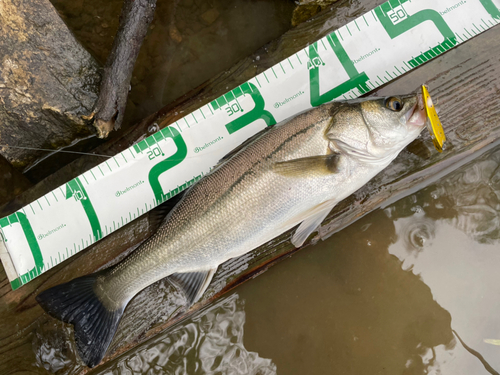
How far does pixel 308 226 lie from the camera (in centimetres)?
209

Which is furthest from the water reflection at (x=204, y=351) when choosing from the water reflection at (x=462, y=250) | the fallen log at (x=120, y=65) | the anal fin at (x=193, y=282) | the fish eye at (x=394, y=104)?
the fish eye at (x=394, y=104)

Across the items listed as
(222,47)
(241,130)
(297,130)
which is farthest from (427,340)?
(222,47)

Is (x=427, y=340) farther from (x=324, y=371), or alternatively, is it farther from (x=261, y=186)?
(x=261, y=186)

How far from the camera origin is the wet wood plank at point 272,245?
87.3 inches

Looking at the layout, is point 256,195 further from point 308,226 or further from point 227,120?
point 227,120

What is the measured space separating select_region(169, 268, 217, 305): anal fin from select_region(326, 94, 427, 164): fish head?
1.10 meters

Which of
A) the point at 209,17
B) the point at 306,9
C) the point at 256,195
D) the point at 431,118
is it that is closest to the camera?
the point at 431,118

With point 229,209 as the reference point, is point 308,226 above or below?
below

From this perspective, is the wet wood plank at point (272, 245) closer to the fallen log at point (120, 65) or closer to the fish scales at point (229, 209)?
the fish scales at point (229, 209)

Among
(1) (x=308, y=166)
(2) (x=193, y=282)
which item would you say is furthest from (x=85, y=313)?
(1) (x=308, y=166)

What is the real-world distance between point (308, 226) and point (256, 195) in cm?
46

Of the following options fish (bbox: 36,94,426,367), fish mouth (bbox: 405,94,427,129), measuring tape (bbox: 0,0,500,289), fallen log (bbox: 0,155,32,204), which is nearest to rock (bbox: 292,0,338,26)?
measuring tape (bbox: 0,0,500,289)

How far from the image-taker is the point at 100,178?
232 centimetres

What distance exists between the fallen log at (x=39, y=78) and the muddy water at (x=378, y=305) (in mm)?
1737
